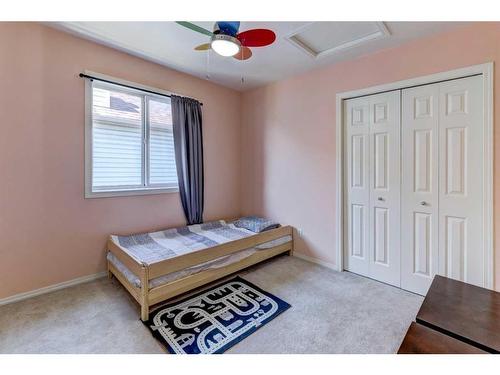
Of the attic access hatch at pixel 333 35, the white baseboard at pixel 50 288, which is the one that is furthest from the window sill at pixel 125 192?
the attic access hatch at pixel 333 35

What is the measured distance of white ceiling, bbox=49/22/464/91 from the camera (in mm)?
2092

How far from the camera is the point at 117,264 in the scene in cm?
226

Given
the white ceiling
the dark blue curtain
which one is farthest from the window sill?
the white ceiling

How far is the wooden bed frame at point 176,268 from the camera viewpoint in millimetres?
1831

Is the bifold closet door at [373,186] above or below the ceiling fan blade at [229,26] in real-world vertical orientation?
below

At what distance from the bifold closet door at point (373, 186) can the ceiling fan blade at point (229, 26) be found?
5.51ft

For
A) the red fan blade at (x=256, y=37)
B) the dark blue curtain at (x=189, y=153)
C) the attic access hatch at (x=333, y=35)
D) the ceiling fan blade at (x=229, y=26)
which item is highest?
the attic access hatch at (x=333, y=35)

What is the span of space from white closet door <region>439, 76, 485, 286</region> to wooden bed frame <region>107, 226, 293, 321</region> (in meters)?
1.86

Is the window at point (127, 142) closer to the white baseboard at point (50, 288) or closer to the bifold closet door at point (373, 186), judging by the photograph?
the white baseboard at point (50, 288)

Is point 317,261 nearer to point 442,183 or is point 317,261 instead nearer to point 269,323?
point 269,323

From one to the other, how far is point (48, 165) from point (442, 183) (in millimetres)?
3781

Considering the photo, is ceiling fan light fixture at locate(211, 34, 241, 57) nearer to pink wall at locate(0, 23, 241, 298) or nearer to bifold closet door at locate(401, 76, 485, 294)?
pink wall at locate(0, 23, 241, 298)

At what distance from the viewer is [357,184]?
2713mm
